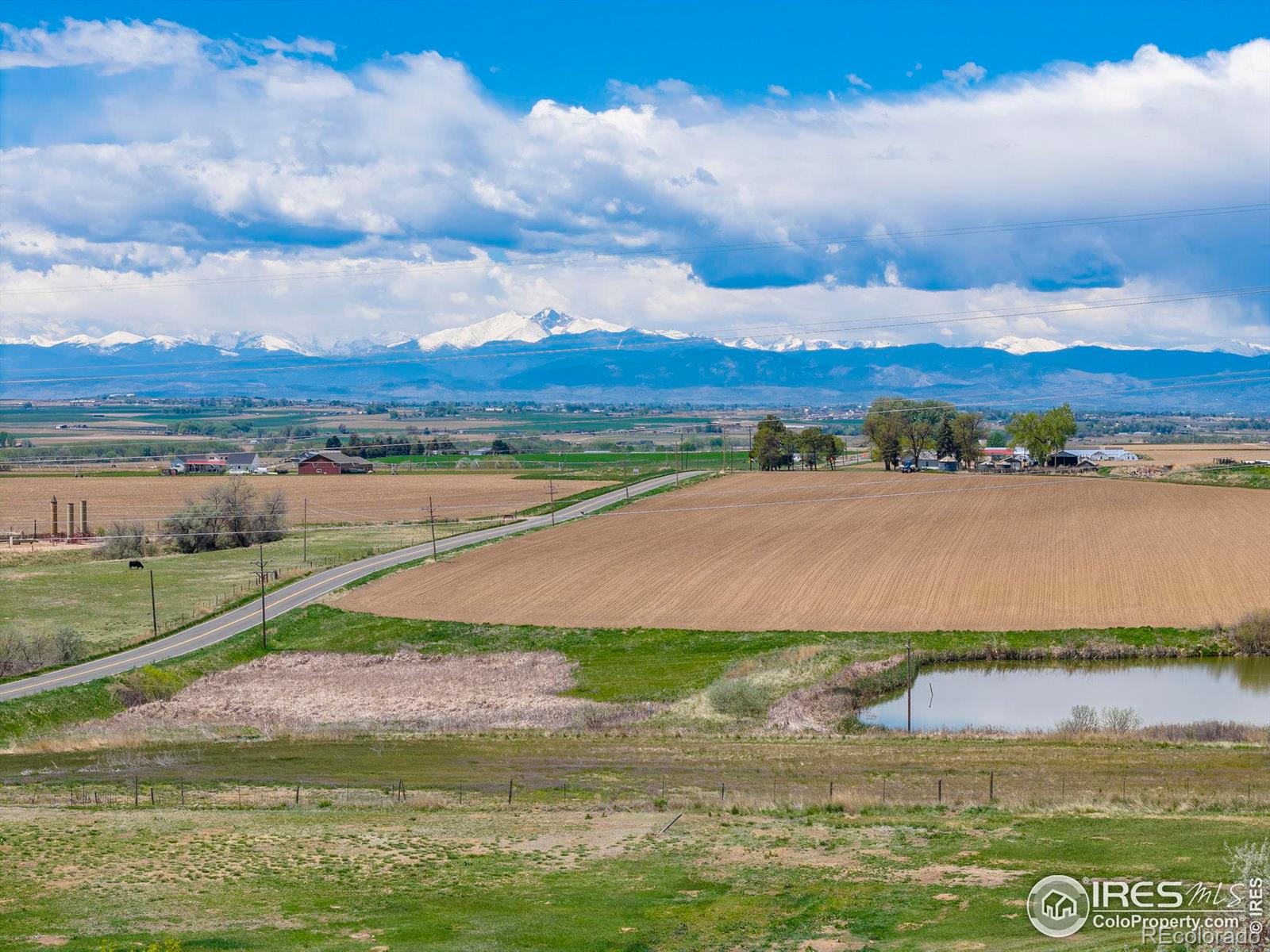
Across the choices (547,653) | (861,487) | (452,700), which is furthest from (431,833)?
(861,487)

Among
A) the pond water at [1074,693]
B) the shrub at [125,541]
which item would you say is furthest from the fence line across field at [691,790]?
the shrub at [125,541]

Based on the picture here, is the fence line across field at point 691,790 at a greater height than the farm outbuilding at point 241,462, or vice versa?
the farm outbuilding at point 241,462

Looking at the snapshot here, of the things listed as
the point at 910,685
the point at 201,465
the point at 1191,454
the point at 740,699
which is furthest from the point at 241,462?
the point at 910,685

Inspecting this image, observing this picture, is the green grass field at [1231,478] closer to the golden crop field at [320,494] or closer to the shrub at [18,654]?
the golden crop field at [320,494]

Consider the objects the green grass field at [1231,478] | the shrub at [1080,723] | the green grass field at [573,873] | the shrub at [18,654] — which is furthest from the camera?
the green grass field at [1231,478]

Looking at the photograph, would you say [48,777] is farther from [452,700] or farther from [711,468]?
[711,468]

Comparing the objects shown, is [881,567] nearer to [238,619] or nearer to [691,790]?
[238,619]
